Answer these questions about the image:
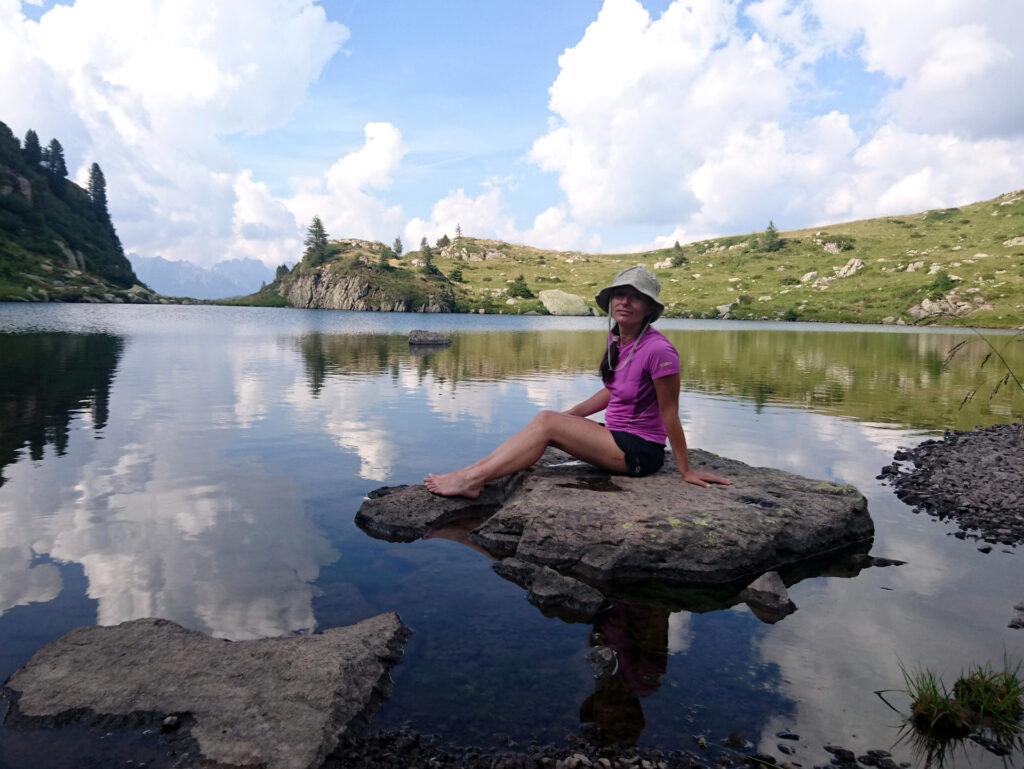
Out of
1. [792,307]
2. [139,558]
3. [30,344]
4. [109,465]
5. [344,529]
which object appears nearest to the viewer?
[139,558]

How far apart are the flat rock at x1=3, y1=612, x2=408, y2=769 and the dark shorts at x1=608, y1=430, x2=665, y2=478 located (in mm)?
5853

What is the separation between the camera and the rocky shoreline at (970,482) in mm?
12391

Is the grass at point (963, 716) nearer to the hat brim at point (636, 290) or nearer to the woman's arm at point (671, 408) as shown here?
the woman's arm at point (671, 408)

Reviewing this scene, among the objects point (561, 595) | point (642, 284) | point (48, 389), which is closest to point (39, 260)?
point (48, 389)

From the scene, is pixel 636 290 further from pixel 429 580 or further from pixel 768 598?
pixel 429 580

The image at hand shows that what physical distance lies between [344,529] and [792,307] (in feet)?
557

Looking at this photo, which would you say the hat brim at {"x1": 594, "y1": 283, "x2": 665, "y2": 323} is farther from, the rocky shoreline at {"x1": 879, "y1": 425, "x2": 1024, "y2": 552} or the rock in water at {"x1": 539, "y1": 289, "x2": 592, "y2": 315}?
the rock in water at {"x1": 539, "y1": 289, "x2": 592, "y2": 315}

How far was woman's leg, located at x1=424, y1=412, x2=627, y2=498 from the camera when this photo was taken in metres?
11.4

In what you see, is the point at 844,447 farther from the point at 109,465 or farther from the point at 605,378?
the point at 109,465

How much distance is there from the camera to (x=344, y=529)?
11.4 meters

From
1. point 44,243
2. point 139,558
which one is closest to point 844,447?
point 139,558

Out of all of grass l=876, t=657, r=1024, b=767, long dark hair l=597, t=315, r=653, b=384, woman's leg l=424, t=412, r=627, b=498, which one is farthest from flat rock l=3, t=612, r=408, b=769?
long dark hair l=597, t=315, r=653, b=384

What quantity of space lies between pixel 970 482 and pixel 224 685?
1677 centimetres

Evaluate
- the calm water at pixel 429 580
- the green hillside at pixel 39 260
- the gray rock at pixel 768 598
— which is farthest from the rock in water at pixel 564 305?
the gray rock at pixel 768 598
